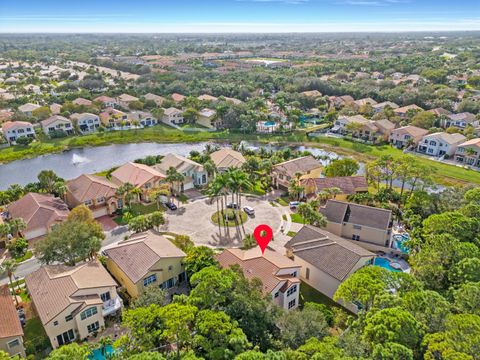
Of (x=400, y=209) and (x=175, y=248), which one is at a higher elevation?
(x=175, y=248)

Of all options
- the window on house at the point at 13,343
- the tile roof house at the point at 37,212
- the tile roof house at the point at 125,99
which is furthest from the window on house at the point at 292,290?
the tile roof house at the point at 125,99

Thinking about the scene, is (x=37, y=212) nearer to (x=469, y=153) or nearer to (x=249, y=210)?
(x=249, y=210)

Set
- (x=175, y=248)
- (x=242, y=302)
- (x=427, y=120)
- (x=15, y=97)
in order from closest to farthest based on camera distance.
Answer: (x=242, y=302)
(x=175, y=248)
(x=427, y=120)
(x=15, y=97)

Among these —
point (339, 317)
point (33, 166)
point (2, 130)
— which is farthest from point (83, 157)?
point (339, 317)

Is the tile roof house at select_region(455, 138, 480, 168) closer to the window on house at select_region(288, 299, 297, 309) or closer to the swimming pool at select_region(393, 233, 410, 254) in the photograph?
the swimming pool at select_region(393, 233, 410, 254)

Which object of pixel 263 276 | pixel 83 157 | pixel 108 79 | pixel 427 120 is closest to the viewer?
pixel 263 276

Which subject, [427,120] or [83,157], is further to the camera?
[427,120]

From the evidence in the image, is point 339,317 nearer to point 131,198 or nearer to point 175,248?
point 175,248
